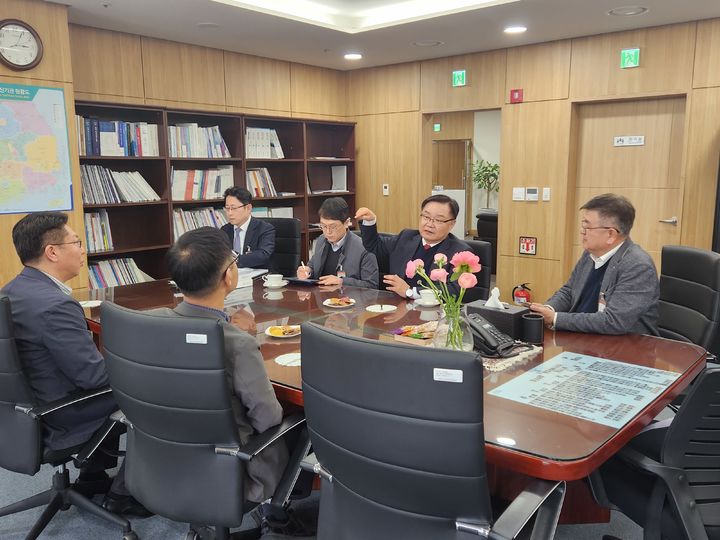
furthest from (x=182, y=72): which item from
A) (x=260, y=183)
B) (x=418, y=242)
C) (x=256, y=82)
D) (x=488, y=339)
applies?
(x=488, y=339)

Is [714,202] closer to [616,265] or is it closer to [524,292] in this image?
[524,292]

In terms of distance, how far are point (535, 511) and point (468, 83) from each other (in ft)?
17.6

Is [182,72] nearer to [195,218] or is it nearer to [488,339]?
[195,218]

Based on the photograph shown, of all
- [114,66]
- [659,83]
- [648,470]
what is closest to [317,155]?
[114,66]

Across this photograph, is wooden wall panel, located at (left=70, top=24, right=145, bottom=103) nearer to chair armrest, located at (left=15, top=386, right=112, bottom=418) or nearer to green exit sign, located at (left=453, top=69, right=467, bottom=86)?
green exit sign, located at (left=453, top=69, right=467, bottom=86)

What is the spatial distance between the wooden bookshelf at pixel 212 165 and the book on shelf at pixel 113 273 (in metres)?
0.10

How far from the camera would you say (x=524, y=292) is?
19.1 ft

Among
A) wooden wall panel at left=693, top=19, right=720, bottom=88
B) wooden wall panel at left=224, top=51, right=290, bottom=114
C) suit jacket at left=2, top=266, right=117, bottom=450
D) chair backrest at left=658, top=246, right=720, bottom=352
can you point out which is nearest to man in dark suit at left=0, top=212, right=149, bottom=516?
suit jacket at left=2, top=266, right=117, bottom=450

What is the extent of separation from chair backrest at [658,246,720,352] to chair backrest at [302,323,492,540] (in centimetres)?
175

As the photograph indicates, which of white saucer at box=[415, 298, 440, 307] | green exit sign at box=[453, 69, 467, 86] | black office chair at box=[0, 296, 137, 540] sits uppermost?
green exit sign at box=[453, 69, 467, 86]

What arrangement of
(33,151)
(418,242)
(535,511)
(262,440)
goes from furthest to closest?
(33,151)
(418,242)
(262,440)
(535,511)

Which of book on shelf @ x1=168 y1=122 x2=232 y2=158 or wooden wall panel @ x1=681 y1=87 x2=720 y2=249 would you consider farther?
book on shelf @ x1=168 y1=122 x2=232 y2=158

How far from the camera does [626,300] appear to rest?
8.10 ft

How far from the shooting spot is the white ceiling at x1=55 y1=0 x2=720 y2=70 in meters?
4.28
